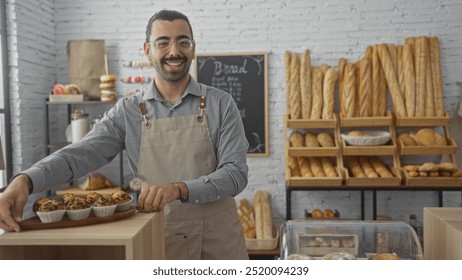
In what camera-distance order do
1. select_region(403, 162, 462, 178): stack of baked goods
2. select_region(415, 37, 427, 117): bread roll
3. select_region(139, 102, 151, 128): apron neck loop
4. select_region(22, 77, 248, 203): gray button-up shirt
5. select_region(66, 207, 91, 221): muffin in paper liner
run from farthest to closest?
select_region(415, 37, 427, 117): bread roll, select_region(403, 162, 462, 178): stack of baked goods, select_region(139, 102, 151, 128): apron neck loop, select_region(22, 77, 248, 203): gray button-up shirt, select_region(66, 207, 91, 221): muffin in paper liner

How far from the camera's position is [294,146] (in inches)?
117

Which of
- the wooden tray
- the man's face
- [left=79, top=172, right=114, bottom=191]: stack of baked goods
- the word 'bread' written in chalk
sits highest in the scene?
the word 'bread' written in chalk

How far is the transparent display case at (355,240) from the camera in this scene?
112 centimetres

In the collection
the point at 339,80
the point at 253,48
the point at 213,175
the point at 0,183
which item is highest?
the point at 253,48

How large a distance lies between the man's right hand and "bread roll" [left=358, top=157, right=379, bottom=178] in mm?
2161

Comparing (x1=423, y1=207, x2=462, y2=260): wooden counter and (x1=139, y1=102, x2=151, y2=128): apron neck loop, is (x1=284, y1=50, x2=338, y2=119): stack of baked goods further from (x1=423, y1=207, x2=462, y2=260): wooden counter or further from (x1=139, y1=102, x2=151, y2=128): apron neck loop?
(x1=423, y1=207, x2=462, y2=260): wooden counter

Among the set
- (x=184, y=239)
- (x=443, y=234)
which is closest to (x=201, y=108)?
(x=184, y=239)

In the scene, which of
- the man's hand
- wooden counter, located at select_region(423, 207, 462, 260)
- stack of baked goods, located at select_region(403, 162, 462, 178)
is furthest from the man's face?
stack of baked goods, located at select_region(403, 162, 462, 178)

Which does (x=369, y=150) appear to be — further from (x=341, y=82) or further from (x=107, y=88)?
(x=107, y=88)

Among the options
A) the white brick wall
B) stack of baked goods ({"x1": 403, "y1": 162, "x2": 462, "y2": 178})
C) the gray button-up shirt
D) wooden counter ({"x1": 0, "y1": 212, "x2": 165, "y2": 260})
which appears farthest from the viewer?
the white brick wall

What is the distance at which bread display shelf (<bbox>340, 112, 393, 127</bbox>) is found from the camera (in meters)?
2.91
